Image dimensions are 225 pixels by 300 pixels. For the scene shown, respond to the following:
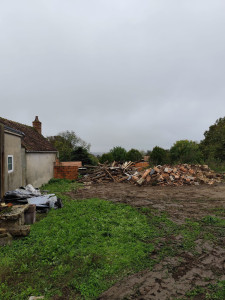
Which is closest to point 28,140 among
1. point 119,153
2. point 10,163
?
point 10,163

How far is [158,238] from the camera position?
14.7 ft

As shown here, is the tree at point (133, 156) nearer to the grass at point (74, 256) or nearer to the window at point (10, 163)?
the window at point (10, 163)

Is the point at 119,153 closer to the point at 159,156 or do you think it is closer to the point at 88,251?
the point at 159,156

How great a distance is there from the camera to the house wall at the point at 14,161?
725 cm

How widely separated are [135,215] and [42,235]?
295cm

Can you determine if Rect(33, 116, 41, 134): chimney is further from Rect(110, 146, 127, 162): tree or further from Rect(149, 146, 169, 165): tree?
Rect(149, 146, 169, 165): tree

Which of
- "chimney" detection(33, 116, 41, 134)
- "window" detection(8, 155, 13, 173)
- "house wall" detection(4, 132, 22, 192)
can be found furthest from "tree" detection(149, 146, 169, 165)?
"window" detection(8, 155, 13, 173)

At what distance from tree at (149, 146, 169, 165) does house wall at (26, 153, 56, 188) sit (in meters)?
10.5

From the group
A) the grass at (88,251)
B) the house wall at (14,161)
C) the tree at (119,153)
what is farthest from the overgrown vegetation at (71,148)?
the grass at (88,251)

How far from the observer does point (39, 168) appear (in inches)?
514

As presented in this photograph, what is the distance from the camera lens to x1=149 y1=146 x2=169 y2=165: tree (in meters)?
20.2

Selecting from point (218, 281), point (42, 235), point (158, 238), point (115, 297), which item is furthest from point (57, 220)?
point (218, 281)

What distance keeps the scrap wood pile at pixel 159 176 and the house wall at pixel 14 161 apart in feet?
22.7

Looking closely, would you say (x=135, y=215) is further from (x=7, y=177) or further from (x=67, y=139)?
(x=67, y=139)
